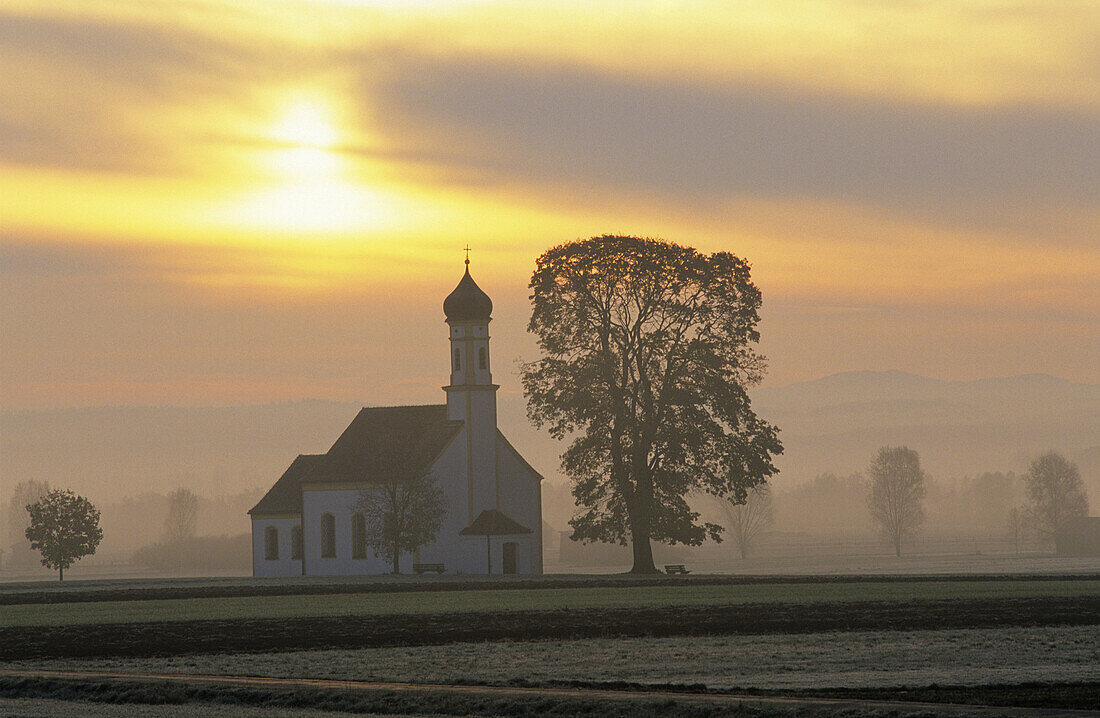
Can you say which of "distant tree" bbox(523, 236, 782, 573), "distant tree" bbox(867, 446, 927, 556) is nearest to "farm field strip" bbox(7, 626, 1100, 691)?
"distant tree" bbox(523, 236, 782, 573)

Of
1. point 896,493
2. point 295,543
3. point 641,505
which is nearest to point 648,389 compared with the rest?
point 641,505

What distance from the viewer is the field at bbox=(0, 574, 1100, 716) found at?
2698 cm

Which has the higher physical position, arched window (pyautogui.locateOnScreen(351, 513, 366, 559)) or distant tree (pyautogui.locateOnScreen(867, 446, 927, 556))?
distant tree (pyautogui.locateOnScreen(867, 446, 927, 556))

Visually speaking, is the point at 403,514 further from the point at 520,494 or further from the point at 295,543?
the point at 295,543

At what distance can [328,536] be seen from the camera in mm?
97938

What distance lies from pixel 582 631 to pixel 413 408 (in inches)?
2380

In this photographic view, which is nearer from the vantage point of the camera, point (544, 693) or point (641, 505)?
point (544, 693)

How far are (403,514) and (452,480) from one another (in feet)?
14.5

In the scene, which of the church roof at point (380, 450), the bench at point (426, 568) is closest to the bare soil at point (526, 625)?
the bench at point (426, 568)

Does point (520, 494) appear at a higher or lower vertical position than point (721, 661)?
higher

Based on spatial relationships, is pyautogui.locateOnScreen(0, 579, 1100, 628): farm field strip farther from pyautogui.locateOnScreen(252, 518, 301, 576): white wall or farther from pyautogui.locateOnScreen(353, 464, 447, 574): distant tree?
pyautogui.locateOnScreen(252, 518, 301, 576): white wall

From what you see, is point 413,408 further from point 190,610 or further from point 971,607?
point 971,607

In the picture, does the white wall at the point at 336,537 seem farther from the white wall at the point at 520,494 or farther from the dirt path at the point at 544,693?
the dirt path at the point at 544,693

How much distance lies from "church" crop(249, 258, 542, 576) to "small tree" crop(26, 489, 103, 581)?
15501 millimetres
